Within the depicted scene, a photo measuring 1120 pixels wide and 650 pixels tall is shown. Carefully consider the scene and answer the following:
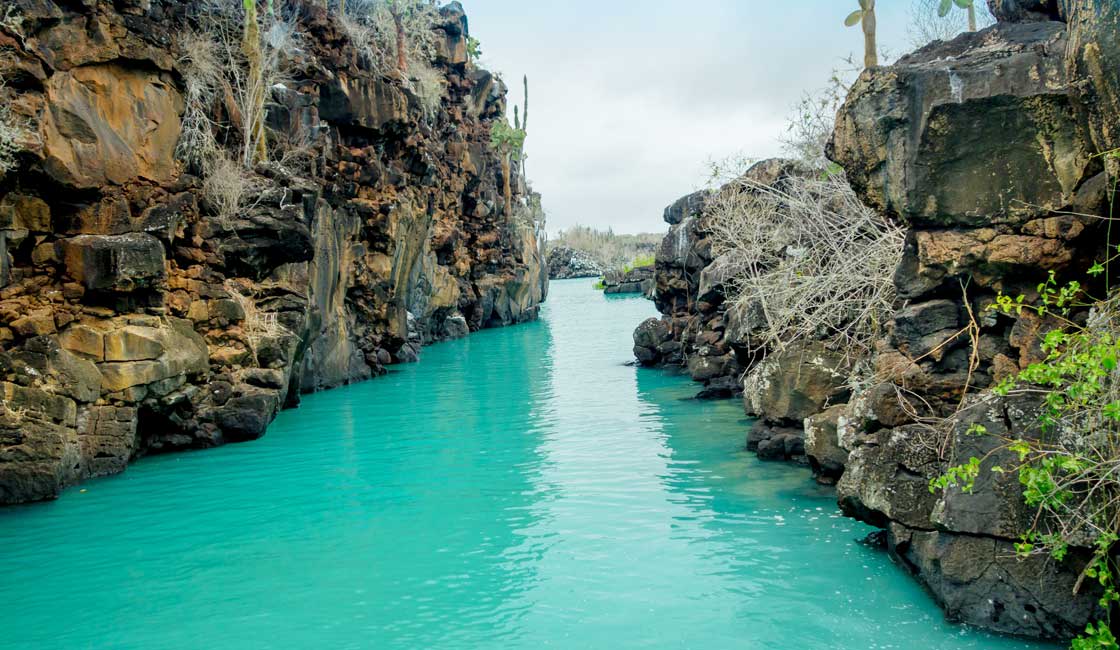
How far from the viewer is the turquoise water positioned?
6.83 meters

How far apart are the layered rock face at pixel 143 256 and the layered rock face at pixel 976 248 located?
965cm

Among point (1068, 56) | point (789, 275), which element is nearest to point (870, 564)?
point (1068, 56)

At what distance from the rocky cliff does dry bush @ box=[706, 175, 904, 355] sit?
333 cm

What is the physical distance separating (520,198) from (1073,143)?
41.5 m

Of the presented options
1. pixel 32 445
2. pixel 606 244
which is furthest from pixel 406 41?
pixel 606 244

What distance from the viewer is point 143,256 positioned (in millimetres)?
12625

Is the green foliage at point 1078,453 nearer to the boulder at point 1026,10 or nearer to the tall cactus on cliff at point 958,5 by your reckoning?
the boulder at point 1026,10

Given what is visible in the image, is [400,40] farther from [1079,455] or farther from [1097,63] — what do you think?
[1079,455]

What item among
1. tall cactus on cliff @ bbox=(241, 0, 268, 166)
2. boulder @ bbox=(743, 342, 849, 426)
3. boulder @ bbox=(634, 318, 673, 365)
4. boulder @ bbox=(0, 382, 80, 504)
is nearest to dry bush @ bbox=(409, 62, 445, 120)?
boulder @ bbox=(634, 318, 673, 365)

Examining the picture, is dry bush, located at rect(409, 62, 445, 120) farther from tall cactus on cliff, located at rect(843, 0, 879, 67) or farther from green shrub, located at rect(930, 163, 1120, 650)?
green shrub, located at rect(930, 163, 1120, 650)

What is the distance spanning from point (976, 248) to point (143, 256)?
10.9 m

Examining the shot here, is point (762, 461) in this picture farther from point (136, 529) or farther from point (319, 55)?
point (319, 55)

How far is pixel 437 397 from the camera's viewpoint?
19.5 meters

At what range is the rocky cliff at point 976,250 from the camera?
6.07 meters
